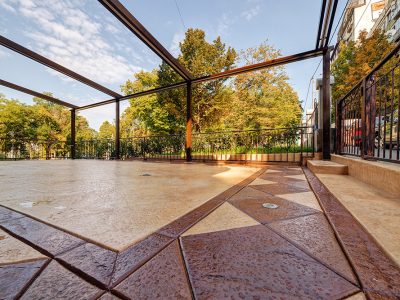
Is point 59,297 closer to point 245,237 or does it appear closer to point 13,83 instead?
point 245,237

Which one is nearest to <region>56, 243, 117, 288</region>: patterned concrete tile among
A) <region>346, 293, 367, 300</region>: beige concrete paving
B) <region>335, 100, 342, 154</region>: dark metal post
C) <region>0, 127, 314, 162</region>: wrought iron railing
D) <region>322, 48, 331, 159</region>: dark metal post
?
<region>346, 293, 367, 300</region>: beige concrete paving

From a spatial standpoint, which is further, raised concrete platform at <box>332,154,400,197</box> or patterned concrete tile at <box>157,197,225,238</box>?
raised concrete platform at <box>332,154,400,197</box>

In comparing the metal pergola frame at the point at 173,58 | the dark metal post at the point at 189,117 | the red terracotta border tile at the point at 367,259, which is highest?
the metal pergola frame at the point at 173,58

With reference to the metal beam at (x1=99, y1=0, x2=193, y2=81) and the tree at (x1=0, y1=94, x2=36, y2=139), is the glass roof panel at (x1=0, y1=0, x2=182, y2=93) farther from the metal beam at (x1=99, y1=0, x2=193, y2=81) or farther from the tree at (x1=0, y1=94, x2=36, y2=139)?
the tree at (x1=0, y1=94, x2=36, y2=139)

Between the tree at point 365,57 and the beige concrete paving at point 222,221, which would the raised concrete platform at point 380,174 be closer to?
the beige concrete paving at point 222,221

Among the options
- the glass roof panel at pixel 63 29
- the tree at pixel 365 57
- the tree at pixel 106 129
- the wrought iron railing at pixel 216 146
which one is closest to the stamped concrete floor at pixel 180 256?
the glass roof panel at pixel 63 29

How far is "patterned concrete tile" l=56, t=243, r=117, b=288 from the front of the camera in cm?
53

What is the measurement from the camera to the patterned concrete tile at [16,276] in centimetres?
47

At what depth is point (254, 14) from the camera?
9.16 m

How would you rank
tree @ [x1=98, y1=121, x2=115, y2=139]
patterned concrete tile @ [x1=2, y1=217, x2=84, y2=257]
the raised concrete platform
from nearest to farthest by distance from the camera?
1. patterned concrete tile @ [x1=2, y1=217, x2=84, y2=257]
2. the raised concrete platform
3. tree @ [x1=98, y1=121, x2=115, y2=139]

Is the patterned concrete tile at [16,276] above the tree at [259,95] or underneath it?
underneath

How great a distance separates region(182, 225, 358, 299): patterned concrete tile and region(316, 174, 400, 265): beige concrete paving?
0.28 m

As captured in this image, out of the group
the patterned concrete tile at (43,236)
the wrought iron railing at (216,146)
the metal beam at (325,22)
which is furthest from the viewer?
the wrought iron railing at (216,146)

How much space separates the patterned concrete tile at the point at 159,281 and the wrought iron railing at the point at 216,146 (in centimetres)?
421
